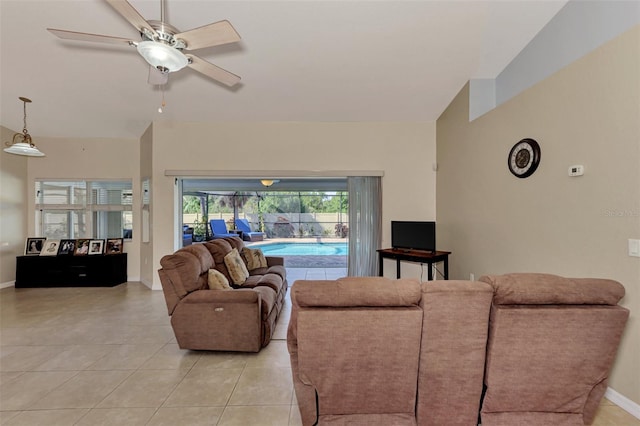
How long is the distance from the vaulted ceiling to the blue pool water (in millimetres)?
5687

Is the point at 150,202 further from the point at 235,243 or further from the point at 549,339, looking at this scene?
the point at 549,339

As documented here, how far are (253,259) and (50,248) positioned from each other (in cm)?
400

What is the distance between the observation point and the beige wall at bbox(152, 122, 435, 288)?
15.8ft

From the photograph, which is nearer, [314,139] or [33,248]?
[314,139]

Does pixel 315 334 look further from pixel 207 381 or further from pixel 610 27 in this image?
pixel 610 27

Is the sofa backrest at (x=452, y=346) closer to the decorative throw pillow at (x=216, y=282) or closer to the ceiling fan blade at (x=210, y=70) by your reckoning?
the decorative throw pillow at (x=216, y=282)

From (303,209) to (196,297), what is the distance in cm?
870

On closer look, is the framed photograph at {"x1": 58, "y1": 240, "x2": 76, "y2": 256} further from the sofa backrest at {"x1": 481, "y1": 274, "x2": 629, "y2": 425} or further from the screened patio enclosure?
the sofa backrest at {"x1": 481, "y1": 274, "x2": 629, "y2": 425}

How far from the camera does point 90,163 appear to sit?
5.30m

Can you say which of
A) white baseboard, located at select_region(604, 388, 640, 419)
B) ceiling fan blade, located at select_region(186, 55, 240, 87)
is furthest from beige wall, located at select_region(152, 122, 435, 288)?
white baseboard, located at select_region(604, 388, 640, 419)

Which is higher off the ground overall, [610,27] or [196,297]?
[610,27]

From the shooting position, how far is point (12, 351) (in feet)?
9.00

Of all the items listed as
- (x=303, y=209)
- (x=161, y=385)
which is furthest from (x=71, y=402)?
(x=303, y=209)

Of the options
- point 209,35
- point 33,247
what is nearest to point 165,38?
point 209,35
